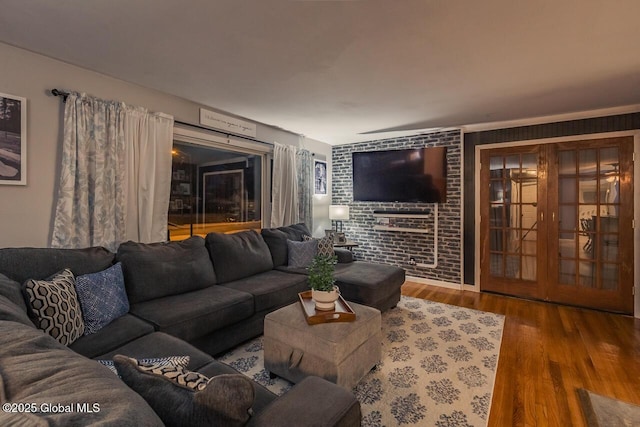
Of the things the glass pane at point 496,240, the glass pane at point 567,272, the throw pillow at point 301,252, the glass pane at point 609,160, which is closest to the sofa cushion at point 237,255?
the throw pillow at point 301,252

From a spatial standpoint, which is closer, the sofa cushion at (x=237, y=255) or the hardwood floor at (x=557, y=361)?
the hardwood floor at (x=557, y=361)

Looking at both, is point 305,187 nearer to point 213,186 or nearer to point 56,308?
point 213,186

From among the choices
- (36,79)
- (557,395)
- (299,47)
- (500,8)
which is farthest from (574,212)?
(36,79)

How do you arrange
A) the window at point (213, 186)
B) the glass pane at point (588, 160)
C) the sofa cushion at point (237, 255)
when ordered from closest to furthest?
the sofa cushion at point (237, 255)
the window at point (213, 186)
the glass pane at point (588, 160)

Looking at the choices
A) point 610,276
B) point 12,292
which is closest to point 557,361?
point 610,276

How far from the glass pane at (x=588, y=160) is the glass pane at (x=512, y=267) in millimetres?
1352

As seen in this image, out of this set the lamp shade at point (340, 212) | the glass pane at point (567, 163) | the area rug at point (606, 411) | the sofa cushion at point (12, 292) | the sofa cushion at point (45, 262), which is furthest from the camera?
the lamp shade at point (340, 212)

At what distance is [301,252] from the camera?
3699mm

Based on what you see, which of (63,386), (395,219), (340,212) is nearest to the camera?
(63,386)

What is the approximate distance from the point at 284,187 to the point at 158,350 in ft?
10.1

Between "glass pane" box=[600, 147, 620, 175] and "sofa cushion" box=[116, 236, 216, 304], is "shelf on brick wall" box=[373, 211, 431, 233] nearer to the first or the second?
"glass pane" box=[600, 147, 620, 175]

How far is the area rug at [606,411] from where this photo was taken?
5.77ft

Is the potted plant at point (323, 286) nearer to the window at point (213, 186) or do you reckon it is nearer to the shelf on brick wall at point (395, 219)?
the window at point (213, 186)

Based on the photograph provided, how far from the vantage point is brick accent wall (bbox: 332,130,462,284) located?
4473 millimetres
